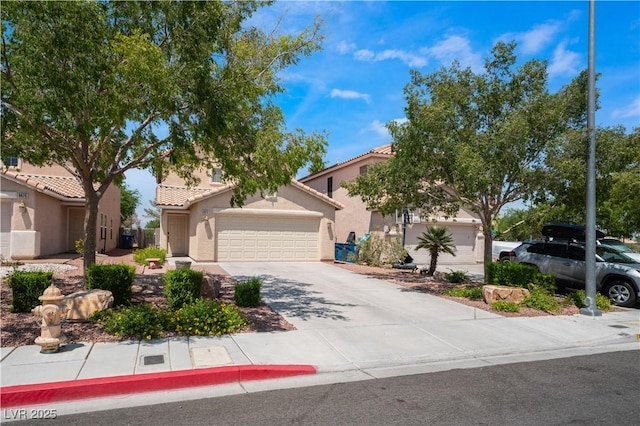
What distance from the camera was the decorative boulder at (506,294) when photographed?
11133mm

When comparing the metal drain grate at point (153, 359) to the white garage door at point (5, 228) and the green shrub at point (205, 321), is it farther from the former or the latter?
the white garage door at point (5, 228)

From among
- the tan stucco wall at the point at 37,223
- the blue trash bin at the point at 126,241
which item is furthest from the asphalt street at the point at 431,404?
the blue trash bin at the point at 126,241

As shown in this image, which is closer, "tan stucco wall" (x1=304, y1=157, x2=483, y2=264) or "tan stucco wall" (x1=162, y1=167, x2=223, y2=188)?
"tan stucco wall" (x1=304, y1=157, x2=483, y2=264)

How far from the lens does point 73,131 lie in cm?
736

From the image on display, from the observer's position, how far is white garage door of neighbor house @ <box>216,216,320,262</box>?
782 inches

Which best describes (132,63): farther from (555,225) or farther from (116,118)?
(555,225)

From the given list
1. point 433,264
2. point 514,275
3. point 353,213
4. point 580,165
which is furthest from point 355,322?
point 353,213

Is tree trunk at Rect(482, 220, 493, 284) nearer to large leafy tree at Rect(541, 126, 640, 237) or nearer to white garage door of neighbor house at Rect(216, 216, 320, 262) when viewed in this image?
large leafy tree at Rect(541, 126, 640, 237)

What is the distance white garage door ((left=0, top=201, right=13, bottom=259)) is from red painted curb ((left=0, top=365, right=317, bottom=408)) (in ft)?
49.7

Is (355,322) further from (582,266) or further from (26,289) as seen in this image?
(582,266)

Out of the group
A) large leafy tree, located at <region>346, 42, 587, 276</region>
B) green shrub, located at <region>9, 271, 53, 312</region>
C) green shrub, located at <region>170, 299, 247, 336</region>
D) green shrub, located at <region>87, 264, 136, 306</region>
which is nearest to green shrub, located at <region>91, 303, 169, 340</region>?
green shrub, located at <region>170, 299, 247, 336</region>

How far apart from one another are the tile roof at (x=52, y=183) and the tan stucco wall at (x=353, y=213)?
492 inches

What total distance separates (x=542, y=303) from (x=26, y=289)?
428 inches

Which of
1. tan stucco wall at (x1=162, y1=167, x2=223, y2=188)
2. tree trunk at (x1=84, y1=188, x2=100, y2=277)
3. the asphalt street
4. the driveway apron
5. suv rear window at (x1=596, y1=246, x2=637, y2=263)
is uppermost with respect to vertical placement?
tan stucco wall at (x1=162, y1=167, x2=223, y2=188)
